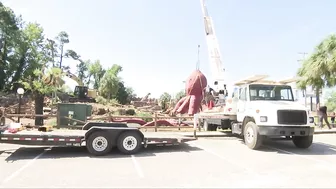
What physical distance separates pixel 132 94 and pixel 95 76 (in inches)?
528

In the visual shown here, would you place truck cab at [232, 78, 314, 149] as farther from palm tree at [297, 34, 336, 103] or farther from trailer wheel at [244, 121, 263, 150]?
palm tree at [297, 34, 336, 103]

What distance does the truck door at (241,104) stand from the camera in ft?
36.6

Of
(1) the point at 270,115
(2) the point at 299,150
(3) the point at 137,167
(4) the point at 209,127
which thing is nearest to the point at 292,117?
(1) the point at 270,115

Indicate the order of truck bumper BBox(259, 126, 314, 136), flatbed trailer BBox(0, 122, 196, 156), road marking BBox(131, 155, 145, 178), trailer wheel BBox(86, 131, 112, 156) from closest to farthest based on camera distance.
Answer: road marking BBox(131, 155, 145, 178) → flatbed trailer BBox(0, 122, 196, 156) → trailer wheel BBox(86, 131, 112, 156) → truck bumper BBox(259, 126, 314, 136)

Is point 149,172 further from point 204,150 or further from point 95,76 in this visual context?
point 95,76

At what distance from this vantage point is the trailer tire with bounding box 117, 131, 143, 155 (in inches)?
345

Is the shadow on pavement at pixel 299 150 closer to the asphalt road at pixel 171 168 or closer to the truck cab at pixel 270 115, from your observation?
the asphalt road at pixel 171 168

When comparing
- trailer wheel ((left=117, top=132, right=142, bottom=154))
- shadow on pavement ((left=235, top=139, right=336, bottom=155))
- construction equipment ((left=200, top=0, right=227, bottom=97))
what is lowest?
shadow on pavement ((left=235, top=139, right=336, bottom=155))

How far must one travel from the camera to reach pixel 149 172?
6738mm

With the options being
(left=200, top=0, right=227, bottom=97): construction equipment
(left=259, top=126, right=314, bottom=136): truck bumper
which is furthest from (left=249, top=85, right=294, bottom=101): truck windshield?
(left=200, top=0, right=227, bottom=97): construction equipment

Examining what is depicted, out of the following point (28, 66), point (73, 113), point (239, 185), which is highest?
point (28, 66)

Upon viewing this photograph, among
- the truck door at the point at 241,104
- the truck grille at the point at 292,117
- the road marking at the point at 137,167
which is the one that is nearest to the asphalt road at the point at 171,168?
the road marking at the point at 137,167

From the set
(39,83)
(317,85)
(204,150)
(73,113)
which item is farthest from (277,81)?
(39,83)

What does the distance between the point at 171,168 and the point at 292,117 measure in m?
4.88
